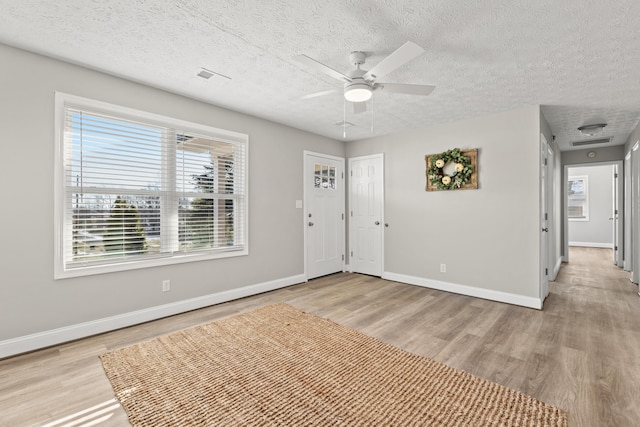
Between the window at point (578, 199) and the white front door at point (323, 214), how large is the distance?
307 inches

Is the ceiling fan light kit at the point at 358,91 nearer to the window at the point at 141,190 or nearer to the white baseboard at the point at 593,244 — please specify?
the window at the point at 141,190

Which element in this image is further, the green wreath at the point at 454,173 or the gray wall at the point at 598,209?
the gray wall at the point at 598,209

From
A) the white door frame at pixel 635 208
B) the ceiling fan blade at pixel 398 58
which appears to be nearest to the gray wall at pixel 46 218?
the ceiling fan blade at pixel 398 58

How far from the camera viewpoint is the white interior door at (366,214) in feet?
16.9

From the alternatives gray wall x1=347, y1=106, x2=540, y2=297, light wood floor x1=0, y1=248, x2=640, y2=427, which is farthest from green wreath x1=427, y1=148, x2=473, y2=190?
light wood floor x1=0, y1=248, x2=640, y2=427

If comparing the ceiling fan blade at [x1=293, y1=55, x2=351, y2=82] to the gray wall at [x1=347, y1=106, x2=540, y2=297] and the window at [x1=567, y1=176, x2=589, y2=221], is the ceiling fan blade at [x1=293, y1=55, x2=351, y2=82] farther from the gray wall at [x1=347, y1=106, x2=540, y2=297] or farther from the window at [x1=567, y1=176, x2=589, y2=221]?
the window at [x1=567, y1=176, x2=589, y2=221]

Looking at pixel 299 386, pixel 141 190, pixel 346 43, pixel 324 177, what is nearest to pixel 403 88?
pixel 346 43

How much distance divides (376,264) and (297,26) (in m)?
4.01

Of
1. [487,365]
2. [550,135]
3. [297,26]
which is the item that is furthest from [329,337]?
[550,135]

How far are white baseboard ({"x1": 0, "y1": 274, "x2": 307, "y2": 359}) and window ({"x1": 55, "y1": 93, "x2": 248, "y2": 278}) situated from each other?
49cm

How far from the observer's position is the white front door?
4.93m

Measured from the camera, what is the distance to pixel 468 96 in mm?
3299

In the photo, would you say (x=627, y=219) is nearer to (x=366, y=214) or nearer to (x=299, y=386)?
(x=366, y=214)

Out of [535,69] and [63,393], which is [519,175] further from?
[63,393]
